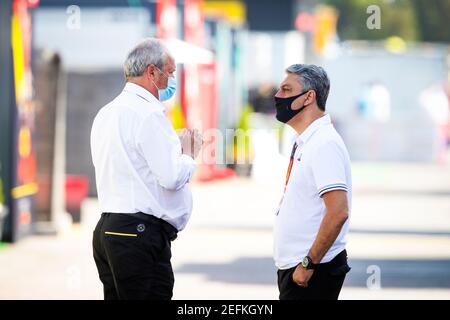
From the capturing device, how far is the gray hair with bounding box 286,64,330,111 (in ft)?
17.3

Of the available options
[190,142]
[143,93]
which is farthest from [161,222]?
[143,93]

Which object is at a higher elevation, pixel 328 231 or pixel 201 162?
pixel 328 231

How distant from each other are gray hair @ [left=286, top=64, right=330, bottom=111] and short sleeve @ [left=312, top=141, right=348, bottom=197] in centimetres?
29

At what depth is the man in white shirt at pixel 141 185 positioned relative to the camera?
5285mm

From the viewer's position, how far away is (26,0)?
43.0 ft

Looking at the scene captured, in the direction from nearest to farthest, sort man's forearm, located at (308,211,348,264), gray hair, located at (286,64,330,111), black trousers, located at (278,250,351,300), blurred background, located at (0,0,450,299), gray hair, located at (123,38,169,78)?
1. man's forearm, located at (308,211,348,264)
2. black trousers, located at (278,250,351,300)
3. gray hair, located at (286,64,330,111)
4. gray hair, located at (123,38,169,78)
5. blurred background, located at (0,0,450,299)

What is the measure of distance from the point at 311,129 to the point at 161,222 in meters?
0.82

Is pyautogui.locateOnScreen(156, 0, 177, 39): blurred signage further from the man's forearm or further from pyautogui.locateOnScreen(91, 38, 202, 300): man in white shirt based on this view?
the man's forearm

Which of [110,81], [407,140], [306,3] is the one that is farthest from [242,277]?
[306,3]

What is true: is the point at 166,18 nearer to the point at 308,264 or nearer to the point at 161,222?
the point at 161,222

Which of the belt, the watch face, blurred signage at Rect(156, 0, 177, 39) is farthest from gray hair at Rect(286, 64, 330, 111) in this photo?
blurred signage at Rect(156, 0, 177, 39)

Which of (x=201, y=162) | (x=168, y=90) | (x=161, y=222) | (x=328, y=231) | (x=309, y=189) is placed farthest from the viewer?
(x=201, y=162)

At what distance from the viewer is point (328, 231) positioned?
5.01 m
